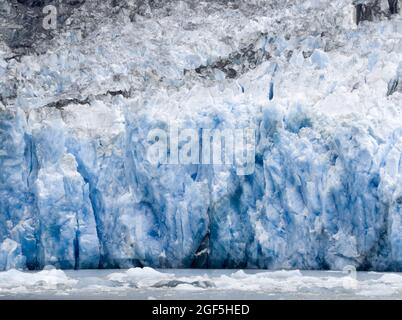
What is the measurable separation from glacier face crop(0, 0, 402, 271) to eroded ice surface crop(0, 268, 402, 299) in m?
0.67

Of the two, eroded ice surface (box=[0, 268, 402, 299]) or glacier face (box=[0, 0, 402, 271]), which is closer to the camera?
eroded ice surface (box=[0, 268, 402, 299])

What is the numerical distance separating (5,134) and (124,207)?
1.99m

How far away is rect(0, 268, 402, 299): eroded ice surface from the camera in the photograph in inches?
370

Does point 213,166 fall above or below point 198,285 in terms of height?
above

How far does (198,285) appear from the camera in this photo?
1002cm

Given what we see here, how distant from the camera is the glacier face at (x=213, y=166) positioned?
1156 centimetres

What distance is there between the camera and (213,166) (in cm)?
1204

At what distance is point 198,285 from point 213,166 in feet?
8.02

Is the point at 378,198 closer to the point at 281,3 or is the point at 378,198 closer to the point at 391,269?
the point at 391,269

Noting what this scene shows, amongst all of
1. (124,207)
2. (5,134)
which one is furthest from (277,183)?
(5,134)

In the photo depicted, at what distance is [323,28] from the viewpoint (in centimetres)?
1266

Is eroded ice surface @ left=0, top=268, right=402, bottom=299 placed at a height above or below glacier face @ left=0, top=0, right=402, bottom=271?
below

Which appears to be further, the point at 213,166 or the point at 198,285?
the point at 213,166

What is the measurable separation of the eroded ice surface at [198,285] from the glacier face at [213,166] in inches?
26.5
